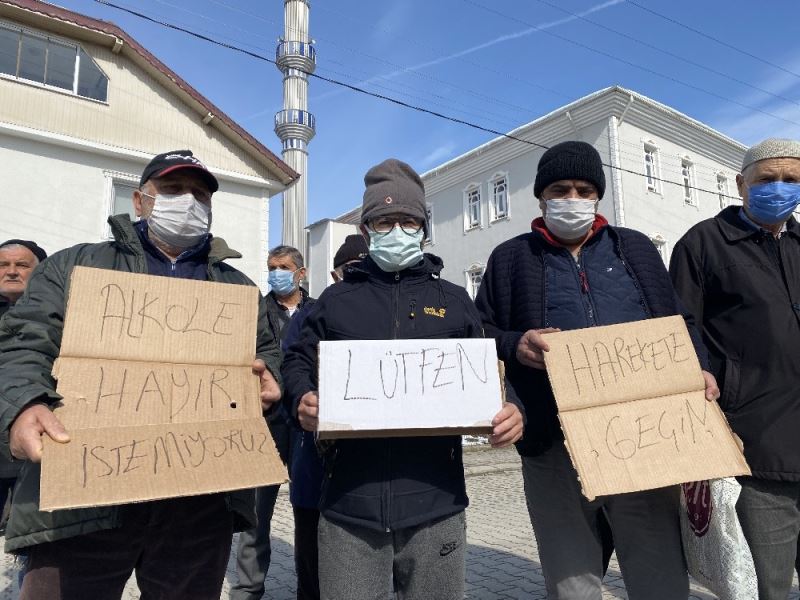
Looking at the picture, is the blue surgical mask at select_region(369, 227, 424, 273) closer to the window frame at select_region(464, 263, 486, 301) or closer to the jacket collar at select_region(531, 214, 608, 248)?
the jacket collar at select_region(531, 214, 608, 248)

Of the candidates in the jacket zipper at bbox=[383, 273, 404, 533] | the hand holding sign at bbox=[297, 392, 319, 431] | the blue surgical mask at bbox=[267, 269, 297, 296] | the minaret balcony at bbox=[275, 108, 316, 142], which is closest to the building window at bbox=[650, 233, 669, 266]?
the blue surgical mask at bbox=[267, 269, 297, 296]

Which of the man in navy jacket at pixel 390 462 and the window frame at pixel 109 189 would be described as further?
the window frame at pixel 109 189

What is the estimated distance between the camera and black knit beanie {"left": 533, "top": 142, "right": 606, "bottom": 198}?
7.65 ft

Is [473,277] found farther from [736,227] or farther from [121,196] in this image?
[736,227]

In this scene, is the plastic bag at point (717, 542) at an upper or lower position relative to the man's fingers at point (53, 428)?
lower

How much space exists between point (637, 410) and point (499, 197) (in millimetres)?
21392

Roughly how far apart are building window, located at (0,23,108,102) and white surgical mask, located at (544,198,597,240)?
13242mm

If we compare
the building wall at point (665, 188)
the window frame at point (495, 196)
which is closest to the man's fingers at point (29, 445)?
the building wall at point (665, 188)

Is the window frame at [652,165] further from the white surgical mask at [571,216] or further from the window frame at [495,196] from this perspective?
the white surgical mask at [571,216]

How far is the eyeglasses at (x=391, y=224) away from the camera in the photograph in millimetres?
2184

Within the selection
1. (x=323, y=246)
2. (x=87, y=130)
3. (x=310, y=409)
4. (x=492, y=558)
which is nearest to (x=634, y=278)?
(x=310, y=409)

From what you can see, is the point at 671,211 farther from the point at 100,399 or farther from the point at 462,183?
the point at 100,399

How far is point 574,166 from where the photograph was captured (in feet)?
7.66

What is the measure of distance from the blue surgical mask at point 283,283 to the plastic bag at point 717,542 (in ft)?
9.41
